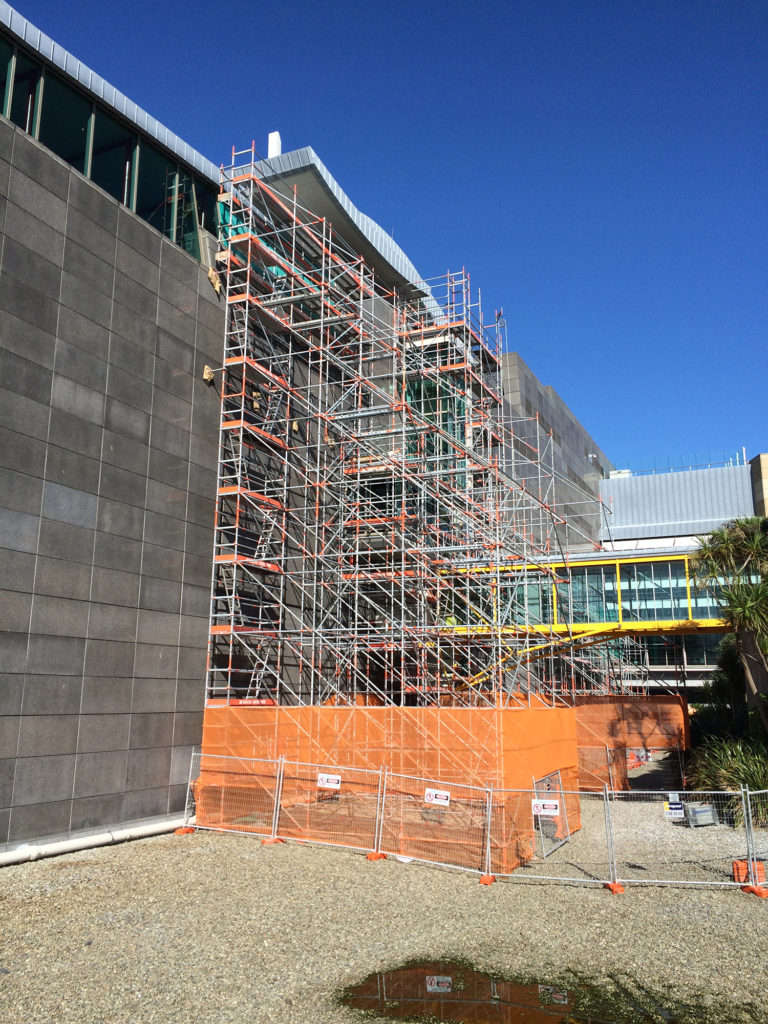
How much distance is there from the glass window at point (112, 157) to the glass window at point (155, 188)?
0.35m

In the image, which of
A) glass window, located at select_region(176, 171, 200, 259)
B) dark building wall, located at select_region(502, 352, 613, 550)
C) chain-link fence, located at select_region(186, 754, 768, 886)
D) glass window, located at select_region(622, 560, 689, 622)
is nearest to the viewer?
chain-link fence, located at select_region(186, 754, 768, 886)

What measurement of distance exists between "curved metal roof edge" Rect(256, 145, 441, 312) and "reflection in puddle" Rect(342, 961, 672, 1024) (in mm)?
22067

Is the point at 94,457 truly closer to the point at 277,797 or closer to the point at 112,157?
the point at 112,157

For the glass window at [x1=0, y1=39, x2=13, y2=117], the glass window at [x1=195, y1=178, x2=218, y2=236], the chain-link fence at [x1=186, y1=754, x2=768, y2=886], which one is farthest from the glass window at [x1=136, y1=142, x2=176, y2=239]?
the chain-link fence at [x1=186, y1=754, x2=768, y2=886]

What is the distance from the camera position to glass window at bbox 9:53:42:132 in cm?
1692

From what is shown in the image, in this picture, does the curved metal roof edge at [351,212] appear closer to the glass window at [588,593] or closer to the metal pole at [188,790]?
the glass window at [588,593]

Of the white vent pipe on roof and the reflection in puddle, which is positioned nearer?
the reflection in puddle

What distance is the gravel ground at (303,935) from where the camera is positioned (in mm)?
8438

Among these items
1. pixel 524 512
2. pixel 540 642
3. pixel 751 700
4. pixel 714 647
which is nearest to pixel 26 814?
pixel 540 642

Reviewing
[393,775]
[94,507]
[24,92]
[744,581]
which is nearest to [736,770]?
[744,581]

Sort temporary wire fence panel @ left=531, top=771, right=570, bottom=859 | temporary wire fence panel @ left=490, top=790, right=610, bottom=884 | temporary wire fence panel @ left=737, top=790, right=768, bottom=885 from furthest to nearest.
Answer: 1. temporary wire fence panel @ left=531, top=771, right=570, bottom=859
2. temporary wire fence panel @ left=490, top=790, right=610, bottom=884
3. temporary wire fence panel @ left=737, top=790, right=768, bottom=885

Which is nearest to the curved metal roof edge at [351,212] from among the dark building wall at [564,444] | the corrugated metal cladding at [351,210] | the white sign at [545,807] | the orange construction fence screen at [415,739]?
the corrugated metal cladding at [351,210]

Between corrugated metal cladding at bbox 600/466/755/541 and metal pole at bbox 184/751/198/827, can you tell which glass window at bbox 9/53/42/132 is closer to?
metal pole at bbox 184/751/198/827

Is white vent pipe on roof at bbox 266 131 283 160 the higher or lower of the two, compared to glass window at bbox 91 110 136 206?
higher
